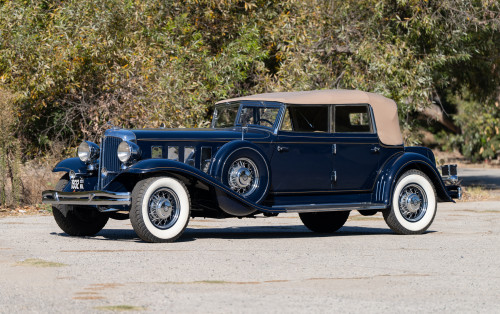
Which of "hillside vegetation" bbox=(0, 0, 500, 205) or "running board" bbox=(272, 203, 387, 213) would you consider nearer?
"running board" bbox=(272, 203, 387, 213)

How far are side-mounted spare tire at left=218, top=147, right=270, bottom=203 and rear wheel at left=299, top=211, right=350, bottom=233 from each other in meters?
2.11

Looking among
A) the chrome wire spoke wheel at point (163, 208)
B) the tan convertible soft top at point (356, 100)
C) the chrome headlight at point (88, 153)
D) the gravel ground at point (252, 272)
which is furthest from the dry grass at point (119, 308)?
the tan convertible soft top at point (356, 100)

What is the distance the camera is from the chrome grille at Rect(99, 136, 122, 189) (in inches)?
421

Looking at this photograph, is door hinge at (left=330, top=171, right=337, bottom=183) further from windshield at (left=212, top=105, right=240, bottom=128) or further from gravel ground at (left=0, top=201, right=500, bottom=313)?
windshield at (left=212, top=105, right=240, bottom=128)

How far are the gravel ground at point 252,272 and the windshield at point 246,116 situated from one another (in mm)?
1548

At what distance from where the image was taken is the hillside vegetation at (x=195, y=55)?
1662cm

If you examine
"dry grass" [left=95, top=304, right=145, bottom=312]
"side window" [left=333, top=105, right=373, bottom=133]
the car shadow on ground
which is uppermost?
"side window" [left=333, top=105, right=373, bottom=133]

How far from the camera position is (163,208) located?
1000 centimetres

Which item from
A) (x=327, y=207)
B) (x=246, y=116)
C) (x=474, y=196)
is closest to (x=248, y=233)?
(x=327, y=207)

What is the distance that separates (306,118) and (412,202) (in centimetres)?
189

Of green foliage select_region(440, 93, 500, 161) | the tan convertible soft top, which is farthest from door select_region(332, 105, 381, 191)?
green foliage select_region(440, 93, 500, 161)

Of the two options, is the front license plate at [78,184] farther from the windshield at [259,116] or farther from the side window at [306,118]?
the side window at [306,118]

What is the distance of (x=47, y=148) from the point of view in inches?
757

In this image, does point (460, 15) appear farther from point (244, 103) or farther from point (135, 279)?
point (135, 279)
